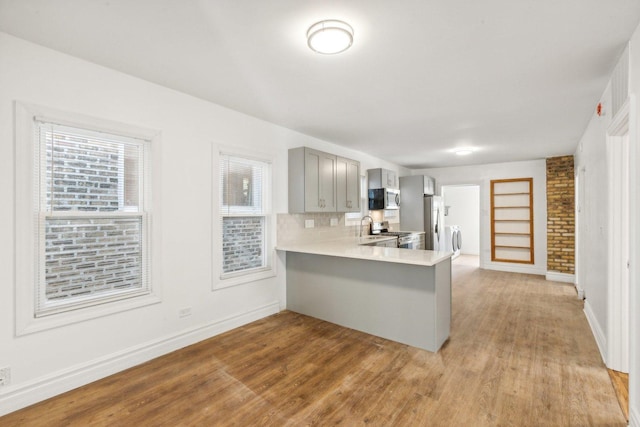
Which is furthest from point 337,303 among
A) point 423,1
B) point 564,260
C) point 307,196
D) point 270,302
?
point 564,260

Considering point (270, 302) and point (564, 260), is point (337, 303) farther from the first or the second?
point (564, 260)

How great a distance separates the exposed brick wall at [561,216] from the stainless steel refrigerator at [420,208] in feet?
7.03

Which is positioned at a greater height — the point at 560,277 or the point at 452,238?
the point at 452,238

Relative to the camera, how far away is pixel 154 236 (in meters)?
2.75

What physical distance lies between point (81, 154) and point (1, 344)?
1.39m

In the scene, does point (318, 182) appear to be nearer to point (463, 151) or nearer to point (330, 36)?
point (330, 36)

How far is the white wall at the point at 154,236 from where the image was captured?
2.02 m

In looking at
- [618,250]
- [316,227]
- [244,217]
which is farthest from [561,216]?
[244,217]

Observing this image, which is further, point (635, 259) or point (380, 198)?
point (380, 198)

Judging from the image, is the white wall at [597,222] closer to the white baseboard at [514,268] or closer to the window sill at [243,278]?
the white baseboard at [514,268]

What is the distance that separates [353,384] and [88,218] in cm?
245

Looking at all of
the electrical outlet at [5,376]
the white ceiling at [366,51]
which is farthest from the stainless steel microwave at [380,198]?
the electrical outlet at [5,376]

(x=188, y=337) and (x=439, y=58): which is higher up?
(x=439, y=58)

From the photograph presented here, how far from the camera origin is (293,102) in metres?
3.21
